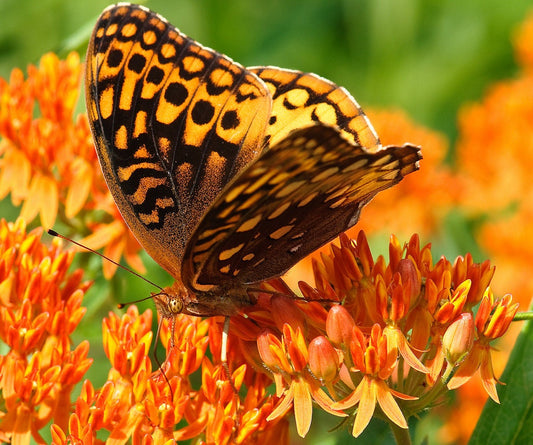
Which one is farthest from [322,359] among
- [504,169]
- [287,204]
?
[504,169]

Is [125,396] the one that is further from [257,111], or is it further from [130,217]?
[257,111]

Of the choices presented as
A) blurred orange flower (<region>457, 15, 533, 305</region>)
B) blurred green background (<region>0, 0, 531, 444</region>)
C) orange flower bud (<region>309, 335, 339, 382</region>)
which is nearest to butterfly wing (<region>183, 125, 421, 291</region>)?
orange flower bud (<region>309, 335, 339, 382</region>)

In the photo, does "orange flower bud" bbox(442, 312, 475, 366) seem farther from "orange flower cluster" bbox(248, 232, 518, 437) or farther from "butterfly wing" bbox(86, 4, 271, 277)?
"butterfly wing" bbox(86, 4, 271, 277)

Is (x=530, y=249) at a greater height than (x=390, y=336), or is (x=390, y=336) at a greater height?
(x=530, y=249)

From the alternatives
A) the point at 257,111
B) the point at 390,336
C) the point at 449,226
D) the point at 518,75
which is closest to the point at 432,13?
the point at 518,75

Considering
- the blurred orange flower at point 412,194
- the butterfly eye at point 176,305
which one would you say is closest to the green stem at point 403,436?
the butterfly eye at point 176,305

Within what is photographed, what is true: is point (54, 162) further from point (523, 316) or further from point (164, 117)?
point (523, 316)
